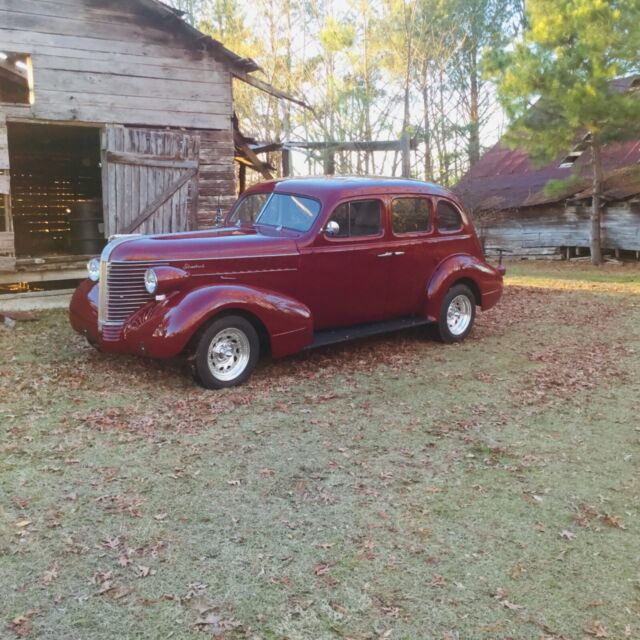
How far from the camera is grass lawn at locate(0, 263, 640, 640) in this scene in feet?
9.36

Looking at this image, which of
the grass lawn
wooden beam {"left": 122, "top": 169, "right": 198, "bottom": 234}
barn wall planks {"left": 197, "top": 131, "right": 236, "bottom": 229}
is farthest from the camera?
barn wall planks {"left": 197, "top": 131, "right": 236, "bottom": 229}

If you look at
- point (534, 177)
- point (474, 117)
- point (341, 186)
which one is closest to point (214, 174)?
point (341, 186)

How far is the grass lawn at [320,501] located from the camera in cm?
285

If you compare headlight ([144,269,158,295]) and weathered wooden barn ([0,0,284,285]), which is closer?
headlight ([144,269,158,295])

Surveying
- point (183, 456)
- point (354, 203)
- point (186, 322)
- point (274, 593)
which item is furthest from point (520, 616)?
point (354, 203)

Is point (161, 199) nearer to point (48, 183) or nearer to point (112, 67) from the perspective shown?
point (112, 67)

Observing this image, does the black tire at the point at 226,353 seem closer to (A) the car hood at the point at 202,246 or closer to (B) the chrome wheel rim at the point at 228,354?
(B) the chrome wheel rim at the point at 228,354

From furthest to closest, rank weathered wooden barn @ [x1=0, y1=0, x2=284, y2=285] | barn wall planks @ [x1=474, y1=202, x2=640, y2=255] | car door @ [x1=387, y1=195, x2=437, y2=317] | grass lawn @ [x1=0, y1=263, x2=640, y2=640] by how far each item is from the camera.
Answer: barn wall planks @ [x1=474, y1=202, x2=640, y2=255]
weathered wooden barn @ [x1=0, y1=0, x2=284, y2=285]
car door @ [x1=387, y1=195, x2=437, y2=317]
grass lawn @ [x1=0, y1=263, x2=640, y2=640]

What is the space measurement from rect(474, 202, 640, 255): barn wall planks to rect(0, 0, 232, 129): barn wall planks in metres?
13.3

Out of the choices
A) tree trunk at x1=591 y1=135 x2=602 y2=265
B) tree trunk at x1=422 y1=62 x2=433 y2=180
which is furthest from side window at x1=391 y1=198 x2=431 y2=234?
tree trunk at x1=422 y1=62 x2=433 y2=180

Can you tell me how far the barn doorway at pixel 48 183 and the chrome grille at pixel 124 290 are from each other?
9422mm

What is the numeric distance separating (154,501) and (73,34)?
923 centimetres

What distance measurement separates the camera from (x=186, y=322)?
18.4 feet

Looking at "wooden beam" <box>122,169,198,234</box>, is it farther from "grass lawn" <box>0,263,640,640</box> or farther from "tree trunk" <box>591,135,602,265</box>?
"tree trunk" <box>591,135,602,265</box>
